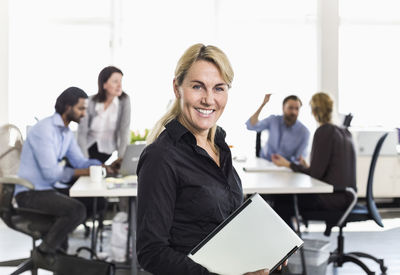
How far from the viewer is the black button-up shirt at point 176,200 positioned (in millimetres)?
1431

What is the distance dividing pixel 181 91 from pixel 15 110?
19.4 ft

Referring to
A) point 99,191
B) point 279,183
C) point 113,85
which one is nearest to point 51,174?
point 99,191

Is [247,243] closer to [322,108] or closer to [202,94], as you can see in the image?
[202,94]

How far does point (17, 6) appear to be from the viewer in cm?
716

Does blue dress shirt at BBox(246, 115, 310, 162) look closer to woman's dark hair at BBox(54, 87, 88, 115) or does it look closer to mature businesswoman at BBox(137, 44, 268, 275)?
woman's dark hair at BBox(54, 87, 88, 115)

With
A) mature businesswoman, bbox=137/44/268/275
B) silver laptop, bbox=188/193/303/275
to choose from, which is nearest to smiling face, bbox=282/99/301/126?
mature businesswoman, bbox=137/44/268/275

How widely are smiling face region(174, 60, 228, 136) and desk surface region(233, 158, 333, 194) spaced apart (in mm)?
2110

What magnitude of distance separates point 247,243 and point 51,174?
2680 millimetres

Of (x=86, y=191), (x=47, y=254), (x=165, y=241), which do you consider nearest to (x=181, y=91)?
(x=165, y=241)

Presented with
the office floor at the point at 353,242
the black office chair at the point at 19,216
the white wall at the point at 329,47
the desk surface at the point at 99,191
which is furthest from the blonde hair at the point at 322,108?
the white wall at the point at 329,47

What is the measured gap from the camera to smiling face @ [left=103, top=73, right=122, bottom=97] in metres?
4.89

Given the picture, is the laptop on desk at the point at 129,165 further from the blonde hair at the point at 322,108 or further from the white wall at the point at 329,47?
the white wall at the point at 329,47

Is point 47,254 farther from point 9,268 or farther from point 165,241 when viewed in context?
point 165,241

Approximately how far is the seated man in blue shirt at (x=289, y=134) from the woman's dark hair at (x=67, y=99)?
7.07 ft
